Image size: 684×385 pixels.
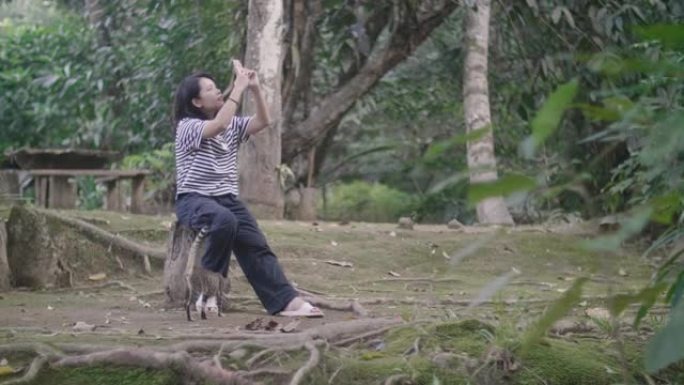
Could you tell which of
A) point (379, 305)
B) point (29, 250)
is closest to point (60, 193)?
point (29, 250)

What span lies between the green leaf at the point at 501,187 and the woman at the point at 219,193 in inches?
179

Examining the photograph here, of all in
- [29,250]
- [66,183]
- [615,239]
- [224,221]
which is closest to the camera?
[615,239]

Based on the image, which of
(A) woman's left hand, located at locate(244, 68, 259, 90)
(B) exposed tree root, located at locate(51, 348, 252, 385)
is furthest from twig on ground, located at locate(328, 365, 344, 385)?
(A) woman's left hand, located at locate(244, 68, 259, 90)

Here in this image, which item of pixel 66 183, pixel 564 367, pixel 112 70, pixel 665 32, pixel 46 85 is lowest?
pixel 564 367

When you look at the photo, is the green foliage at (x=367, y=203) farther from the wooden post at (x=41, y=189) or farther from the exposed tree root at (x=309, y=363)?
the exposed tree root at (x=309, y=363)

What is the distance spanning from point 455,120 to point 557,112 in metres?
15.8

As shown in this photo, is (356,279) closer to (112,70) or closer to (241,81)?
(241,81)

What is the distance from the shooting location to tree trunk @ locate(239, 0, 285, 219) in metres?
10.2

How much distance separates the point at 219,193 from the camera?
21.0 ft

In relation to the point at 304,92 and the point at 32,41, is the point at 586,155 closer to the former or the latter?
the point at 304,92

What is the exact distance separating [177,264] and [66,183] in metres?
6.35

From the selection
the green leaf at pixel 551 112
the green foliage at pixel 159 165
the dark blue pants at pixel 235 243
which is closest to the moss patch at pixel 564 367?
the dark blue pants at pixel 235 243

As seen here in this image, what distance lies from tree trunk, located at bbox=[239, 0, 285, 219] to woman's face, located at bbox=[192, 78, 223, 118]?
372 cm

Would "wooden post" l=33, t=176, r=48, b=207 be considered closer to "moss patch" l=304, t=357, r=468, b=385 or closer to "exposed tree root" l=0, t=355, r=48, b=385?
"exposed tree root" l=0, t=355, r=48, b=385
